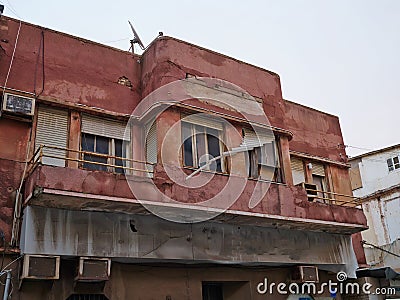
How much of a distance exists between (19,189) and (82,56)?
11.5 feet

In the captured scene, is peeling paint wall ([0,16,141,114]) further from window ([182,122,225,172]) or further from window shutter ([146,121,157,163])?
window ([182,122,225,172])

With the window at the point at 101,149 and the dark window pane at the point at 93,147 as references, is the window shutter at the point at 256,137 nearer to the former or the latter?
the window at the point at 101,149

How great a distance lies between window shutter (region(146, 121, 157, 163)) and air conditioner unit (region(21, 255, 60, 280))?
9.93 feet

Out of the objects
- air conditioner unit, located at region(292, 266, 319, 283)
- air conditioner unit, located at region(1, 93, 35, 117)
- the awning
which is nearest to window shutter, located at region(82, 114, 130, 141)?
air conditioner unit, located at region(1, 93, 35, 117)

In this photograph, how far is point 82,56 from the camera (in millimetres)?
10180

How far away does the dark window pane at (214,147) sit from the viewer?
33.9ft

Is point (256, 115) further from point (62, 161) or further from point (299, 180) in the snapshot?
point (62, 161)

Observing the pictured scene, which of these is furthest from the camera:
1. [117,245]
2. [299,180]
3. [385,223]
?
[385,223]

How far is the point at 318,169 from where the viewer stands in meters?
13.8

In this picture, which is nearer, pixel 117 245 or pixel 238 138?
pixel 117 245

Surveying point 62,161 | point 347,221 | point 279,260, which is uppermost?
point 62,161

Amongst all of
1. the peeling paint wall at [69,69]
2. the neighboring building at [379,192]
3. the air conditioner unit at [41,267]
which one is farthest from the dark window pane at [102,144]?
the neighboring building at [379,192]

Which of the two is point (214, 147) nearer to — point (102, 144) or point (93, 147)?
point (102, 144)

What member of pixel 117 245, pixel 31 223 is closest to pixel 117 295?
pixel 117 245
